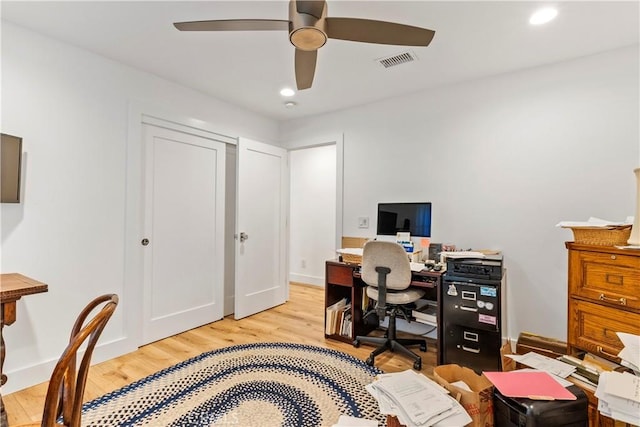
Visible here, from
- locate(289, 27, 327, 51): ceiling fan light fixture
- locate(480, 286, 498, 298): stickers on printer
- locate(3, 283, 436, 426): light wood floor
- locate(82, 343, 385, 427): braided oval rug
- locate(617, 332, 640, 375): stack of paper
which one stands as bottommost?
locate(3, 283, 436, 426): light wood floor

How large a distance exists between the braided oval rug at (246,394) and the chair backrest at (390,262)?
0.67m

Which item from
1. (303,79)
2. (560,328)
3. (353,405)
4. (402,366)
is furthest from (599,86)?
(353,405)

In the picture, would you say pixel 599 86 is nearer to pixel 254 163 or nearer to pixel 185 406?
pixel 254 163

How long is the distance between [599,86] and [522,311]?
1.86m

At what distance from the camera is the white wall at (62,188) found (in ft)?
6.68

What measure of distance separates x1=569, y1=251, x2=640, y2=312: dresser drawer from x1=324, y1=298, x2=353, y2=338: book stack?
1699 mm

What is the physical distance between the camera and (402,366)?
95.1 inches

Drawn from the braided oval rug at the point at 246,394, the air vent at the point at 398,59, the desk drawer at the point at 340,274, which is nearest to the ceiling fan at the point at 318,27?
the air vent at the point at 398,59

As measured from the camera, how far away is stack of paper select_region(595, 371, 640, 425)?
1.18 metres

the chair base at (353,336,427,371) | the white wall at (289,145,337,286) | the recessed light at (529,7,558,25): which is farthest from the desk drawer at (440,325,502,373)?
the white wall at (289,145,337,286)

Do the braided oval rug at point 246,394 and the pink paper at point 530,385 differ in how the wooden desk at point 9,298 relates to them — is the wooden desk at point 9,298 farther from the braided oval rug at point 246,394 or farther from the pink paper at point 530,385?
the pink paper at point 530,385

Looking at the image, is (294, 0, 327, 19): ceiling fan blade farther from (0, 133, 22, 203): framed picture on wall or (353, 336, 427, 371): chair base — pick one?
(353, 336, 427, 371): chair base

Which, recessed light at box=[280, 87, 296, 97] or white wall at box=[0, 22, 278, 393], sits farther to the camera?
recessed light at box=[280, 87, 296, 97]

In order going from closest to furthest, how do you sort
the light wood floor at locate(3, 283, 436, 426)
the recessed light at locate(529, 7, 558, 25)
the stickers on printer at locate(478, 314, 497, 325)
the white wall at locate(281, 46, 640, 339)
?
the recessed light at locate(529, 7, 558, 25) < the light wood floor at locate(3, 283, 436, 426) < the stickers on printer at locate(478, 314, 497, 325) < the white wall at locate(281, 46, 640, 339)
